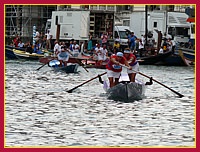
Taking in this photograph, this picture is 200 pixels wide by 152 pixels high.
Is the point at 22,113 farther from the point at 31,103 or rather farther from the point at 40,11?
the point at 40,11

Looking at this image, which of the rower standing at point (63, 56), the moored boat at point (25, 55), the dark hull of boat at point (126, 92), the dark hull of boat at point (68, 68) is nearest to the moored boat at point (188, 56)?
the moored boat at point (25, 55)

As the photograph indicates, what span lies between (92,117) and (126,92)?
10.8 ft

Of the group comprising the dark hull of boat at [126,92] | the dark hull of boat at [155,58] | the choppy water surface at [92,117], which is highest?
the dark hull of boat at [155,58]

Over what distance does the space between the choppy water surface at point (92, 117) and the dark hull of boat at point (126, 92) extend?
0.96 feet

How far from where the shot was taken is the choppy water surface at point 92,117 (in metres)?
14.0

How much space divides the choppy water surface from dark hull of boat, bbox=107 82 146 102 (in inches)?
11.5

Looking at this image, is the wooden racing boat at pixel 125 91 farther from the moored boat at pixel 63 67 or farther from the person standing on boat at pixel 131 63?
the moored boat at pixel 63 67

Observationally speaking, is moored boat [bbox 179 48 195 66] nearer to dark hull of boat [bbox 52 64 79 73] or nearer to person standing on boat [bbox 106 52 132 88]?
dark hull of boat [bbox 52 64 79 73]

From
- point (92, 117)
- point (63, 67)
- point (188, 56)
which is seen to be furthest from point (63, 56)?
point (92, 117)

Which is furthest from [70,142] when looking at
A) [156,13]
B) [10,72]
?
[156,13]

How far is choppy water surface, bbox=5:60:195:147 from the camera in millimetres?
13969

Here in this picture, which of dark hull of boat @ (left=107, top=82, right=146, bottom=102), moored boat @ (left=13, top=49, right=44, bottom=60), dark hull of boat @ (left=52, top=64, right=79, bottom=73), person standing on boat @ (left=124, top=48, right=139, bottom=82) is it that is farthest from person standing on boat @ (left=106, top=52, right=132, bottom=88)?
moored boat @ (left=13, top=49, right=44, bottom=60)

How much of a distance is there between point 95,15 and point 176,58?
35.3 feet

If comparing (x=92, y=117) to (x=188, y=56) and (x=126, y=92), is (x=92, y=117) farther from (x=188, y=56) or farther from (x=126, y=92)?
(x=188, y=56)
